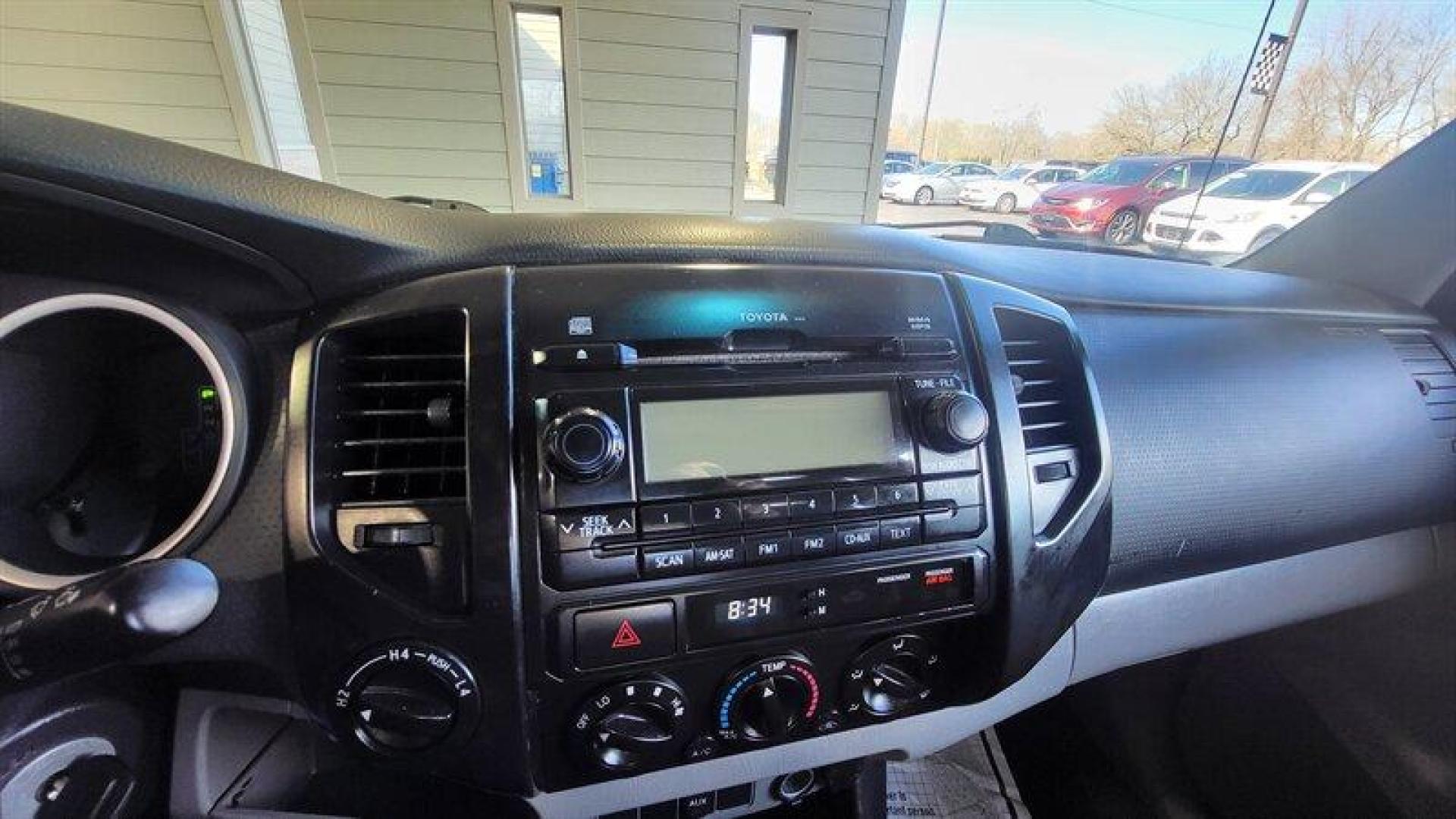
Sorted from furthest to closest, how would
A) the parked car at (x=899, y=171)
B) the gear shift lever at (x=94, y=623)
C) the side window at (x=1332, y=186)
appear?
1. the parked car at (x=899, y=171)
2. the side window at (x=1332, y=186)
3. the gear shift lever at (x=94, y=623)

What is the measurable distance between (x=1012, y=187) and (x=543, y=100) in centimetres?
197

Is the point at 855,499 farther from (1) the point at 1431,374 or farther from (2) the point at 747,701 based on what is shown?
(1) the point at 1431,374

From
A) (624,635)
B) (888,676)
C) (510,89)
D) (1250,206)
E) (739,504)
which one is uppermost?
(510,89)

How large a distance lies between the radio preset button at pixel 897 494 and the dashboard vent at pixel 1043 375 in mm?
184

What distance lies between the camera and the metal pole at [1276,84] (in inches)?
45.3

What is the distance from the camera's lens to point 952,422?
61 cm

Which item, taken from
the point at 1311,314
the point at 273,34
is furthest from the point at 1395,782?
the point at 273,34

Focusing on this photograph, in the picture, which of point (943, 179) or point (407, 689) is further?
point (943, 179)

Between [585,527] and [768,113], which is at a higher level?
[768,113]

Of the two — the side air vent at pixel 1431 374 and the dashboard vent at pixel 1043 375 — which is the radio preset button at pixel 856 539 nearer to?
the dashboard vent at pixel 1043 375

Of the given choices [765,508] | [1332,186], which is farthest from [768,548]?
[1332,186]

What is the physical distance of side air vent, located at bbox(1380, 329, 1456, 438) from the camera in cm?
107

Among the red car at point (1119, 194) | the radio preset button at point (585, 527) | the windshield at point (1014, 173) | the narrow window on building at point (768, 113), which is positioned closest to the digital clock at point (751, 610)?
the radio preset button at point (585, 527)

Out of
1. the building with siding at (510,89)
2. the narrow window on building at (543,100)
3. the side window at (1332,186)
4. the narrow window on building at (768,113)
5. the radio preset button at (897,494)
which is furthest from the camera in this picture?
the narrow window on building at (768,113)
